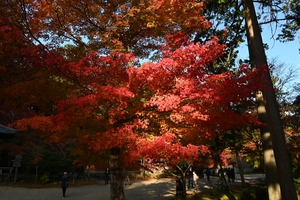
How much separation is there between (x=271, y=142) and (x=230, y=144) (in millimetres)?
8656

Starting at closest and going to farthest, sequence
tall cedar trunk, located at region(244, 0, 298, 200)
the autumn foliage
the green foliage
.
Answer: the autumn foliage < tall cedar trunk, located at region(244, 0, 298, 200) < the green foliage

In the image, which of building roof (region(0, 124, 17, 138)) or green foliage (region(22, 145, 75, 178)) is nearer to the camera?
building roof (region(0, 124, 17, 138))

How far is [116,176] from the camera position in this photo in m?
8.56

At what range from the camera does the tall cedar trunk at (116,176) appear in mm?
8359

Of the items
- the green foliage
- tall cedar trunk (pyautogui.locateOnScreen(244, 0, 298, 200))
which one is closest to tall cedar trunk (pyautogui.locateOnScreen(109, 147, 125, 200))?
tall cedar trunk (pyautogui.locateOnScreen(244, 0, 298, 200))

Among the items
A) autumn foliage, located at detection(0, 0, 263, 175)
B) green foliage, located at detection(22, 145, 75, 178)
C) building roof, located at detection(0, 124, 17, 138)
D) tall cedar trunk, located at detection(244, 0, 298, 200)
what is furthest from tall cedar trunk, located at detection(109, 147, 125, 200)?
green foliage, located at detection(22, 145, 75, 178)

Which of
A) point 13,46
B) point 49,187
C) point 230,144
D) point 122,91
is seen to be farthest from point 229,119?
point 49,187


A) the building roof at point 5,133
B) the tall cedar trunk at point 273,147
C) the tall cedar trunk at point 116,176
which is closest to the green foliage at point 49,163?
the building roof at point 5,133

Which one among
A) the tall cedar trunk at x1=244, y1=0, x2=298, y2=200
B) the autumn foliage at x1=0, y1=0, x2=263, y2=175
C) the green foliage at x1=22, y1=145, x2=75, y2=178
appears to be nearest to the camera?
the autumn foliage at x1=0, y1=0, x2=263, y2=175

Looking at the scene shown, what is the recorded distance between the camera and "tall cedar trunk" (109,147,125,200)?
836cm

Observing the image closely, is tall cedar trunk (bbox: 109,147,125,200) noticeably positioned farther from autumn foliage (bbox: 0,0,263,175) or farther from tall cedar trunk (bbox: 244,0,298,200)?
tall cedar trunk (bbox: 244,0,298,200)

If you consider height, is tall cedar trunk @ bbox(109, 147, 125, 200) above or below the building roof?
below

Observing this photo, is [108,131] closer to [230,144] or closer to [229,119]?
[229,119]

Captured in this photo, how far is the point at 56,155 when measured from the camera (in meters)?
23.9
